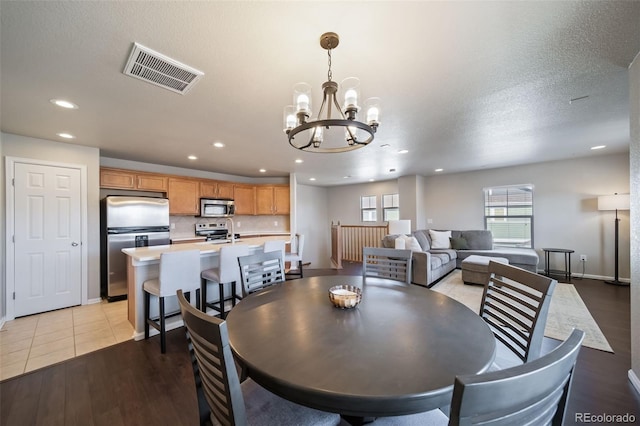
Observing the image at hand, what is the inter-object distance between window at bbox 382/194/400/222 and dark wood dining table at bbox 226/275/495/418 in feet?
21.3

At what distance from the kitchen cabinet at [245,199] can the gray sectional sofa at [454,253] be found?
328 cm

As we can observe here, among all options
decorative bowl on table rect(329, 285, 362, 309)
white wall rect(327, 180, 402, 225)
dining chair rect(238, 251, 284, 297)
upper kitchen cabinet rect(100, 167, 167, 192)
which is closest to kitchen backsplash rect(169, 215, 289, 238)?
upper kitchen cabinet rect(100, 167, 167, 192)

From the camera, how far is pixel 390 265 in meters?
2.33

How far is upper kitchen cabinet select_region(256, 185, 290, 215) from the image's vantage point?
624 centimetres

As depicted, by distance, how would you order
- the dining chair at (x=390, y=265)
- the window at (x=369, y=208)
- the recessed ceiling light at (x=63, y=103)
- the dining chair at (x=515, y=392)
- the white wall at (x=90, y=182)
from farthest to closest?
the window at (x=369, y=208) < the white wall at (x=90, y=182) < the recessed ceiling light at (x=63, y=103) < the dining chair at (x=390, y=265) < the dining chair at (x=515, y=392)

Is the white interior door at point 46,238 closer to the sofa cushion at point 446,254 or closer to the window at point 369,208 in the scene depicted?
the sofa cushion at point 446,254

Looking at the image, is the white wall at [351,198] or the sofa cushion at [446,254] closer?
the sofa cushion at [446,254]

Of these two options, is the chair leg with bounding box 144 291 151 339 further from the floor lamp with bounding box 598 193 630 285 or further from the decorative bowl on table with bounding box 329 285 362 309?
the floor lamp with bounding box 598 193 630 285

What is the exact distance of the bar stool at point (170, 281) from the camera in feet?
7.97

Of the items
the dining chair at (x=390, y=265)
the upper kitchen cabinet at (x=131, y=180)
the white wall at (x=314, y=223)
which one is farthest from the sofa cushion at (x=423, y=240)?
the upper kitchen cabinet at (x=131, y=180)

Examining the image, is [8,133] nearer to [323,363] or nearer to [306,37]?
[306,37]

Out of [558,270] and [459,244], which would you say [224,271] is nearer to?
[459,244]

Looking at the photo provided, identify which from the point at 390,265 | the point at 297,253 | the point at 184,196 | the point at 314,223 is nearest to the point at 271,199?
the point at 184,196

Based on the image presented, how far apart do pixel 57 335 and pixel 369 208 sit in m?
7.34
